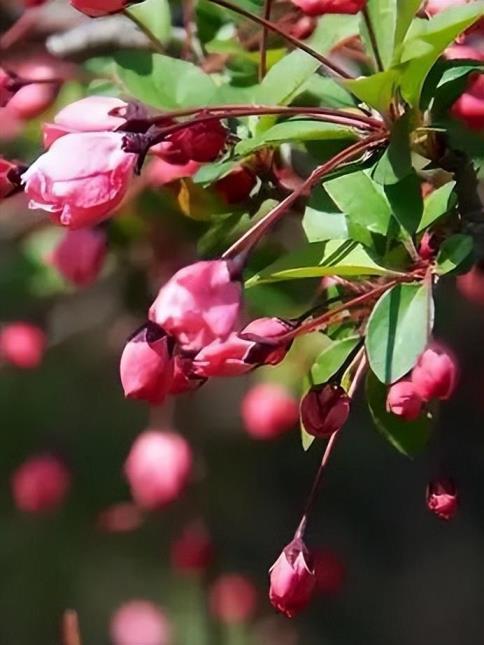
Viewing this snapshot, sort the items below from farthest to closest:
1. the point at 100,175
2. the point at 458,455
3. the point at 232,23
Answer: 1. the point at 458,455
2. the point at 232,23
3. the point at 100,175

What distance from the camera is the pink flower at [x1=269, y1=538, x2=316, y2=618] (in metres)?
0.61

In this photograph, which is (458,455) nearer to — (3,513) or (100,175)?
(3,513)

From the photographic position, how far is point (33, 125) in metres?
1.04

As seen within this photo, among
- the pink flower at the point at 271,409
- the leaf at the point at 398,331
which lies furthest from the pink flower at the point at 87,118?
the pink flower at the point at 271,409

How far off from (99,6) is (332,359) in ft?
0.76

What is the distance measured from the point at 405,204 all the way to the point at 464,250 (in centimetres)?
4

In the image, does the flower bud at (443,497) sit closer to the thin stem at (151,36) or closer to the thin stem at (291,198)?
the thin stem at (291,198)

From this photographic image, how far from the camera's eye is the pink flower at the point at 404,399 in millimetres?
614

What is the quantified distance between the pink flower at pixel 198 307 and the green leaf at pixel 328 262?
0.18 feet

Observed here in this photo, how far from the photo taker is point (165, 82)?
2.17 feet

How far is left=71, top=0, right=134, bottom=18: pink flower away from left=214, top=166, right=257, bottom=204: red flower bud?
128 millimetres

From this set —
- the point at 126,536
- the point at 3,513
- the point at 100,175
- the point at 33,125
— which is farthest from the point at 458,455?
the point at 100,175

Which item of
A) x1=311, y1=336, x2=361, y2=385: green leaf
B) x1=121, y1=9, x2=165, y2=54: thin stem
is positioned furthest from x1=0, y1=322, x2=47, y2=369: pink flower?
x1=311, y1=336, x2=361, y2=385: green leaf

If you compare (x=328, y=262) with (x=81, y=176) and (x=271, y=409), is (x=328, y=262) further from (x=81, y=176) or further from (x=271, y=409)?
(x=271, y=409)
